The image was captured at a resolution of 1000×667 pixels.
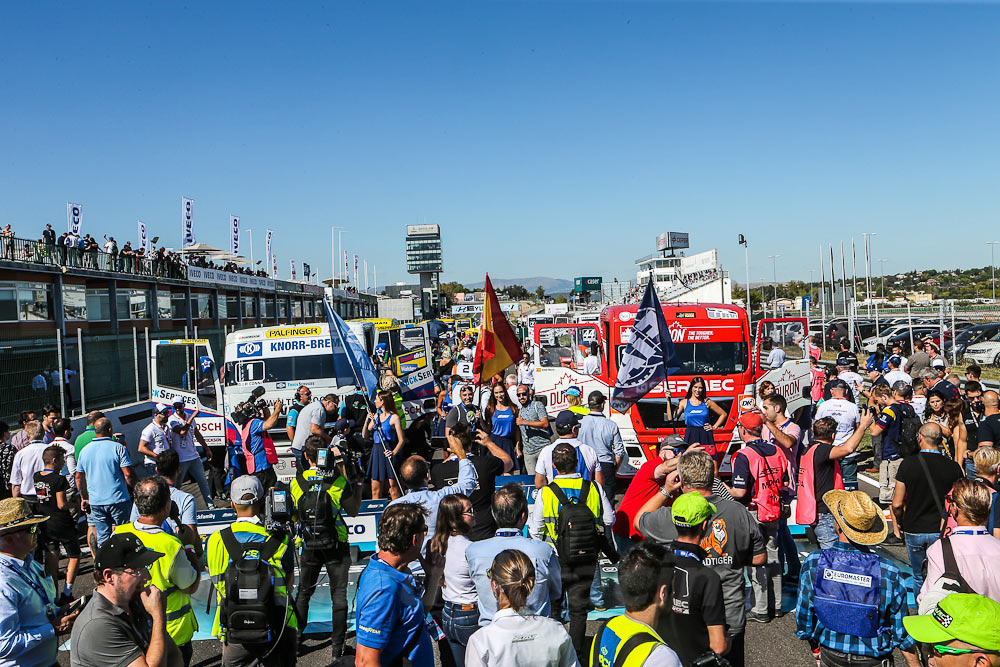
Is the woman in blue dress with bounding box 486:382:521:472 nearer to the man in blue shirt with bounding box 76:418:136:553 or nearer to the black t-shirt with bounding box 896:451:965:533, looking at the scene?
the man in blue shirt with bounding box 76:418:136:553

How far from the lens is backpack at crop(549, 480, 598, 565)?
5.31 m

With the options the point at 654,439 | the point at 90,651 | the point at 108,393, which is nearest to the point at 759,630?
the point at 90,651

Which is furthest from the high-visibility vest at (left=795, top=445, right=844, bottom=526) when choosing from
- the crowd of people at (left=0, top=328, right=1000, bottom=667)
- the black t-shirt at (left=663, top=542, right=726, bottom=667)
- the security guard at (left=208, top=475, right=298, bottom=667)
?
the security guard at (left=208, top=475, right=298, bottom=667)

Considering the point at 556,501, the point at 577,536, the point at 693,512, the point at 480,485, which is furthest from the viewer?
the point at 480,485

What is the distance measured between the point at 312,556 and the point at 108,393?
13376mm

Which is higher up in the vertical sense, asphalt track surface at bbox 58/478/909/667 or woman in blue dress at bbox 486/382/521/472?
woman in blue dress at bbox 486/382/521/472

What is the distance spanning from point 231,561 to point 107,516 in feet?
13.0

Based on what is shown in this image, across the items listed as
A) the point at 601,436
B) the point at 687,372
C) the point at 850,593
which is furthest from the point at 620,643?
the point at 687,372

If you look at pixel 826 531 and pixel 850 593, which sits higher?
pixel 850 593

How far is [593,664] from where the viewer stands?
3.29 m

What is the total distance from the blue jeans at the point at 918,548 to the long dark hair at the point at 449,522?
3840 mm

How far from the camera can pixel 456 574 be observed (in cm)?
473

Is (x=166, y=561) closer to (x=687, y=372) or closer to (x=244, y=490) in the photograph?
(x=244, y=490)

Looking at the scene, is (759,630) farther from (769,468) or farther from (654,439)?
(654,439)
